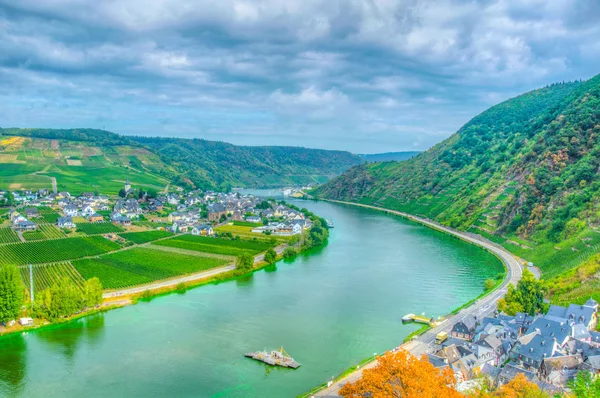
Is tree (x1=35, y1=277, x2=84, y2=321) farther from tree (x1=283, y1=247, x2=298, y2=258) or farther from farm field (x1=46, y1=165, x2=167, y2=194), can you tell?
farm field (x1=46, y1=165, x2=167, y2=194)

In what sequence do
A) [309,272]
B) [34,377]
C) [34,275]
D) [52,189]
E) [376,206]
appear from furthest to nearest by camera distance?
[376,206] → [52,189] → [309,272] → [34,275] → [34,377]

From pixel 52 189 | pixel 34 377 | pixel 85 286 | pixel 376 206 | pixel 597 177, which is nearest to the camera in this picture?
pixel 34 377

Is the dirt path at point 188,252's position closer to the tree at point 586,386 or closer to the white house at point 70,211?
the white house at point 70,211

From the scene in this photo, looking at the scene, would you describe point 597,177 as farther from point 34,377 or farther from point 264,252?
point 34,377

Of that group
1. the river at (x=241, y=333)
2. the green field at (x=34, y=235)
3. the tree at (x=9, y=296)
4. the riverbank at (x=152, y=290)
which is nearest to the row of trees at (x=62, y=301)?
the riverbank at (x=152, y=290)

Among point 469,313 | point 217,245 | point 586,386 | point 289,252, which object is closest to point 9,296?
point 217,245

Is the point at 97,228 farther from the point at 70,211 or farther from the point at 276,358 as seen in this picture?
the point at 276,358

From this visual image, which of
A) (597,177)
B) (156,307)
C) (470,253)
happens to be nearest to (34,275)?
(156,307)
